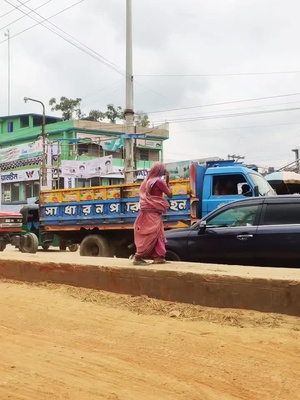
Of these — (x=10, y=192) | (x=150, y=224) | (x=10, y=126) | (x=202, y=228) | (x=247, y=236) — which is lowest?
(x=247, y=236)

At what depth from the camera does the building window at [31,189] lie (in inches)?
1398

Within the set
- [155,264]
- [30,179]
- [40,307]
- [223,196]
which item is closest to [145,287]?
[155,264]

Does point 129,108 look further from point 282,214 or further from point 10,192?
point 10,192

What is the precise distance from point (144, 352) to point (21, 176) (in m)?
32.5

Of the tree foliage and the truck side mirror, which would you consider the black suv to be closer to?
the truck side mirror

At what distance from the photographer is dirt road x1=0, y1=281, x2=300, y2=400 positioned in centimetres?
328

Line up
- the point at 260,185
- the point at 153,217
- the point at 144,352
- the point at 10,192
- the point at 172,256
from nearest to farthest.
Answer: the point at 144,352
the point at 153,217
the point at 172,256
the point at 260,185
the point at 10,192

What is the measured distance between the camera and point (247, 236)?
680 centimetres

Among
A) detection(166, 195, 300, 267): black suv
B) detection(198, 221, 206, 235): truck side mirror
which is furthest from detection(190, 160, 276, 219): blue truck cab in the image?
detection(198, 221, 206, 235): truck side mirror

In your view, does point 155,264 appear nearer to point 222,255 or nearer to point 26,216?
point 222,255

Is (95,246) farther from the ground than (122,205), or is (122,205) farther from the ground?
(122,205)

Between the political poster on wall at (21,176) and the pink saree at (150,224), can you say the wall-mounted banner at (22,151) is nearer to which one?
the political poster on wall at (21,176)

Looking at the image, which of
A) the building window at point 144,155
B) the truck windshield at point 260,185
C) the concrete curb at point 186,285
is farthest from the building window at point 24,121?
the concrete curb at point 186,285

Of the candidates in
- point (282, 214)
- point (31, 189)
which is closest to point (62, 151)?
point (31, 189)
